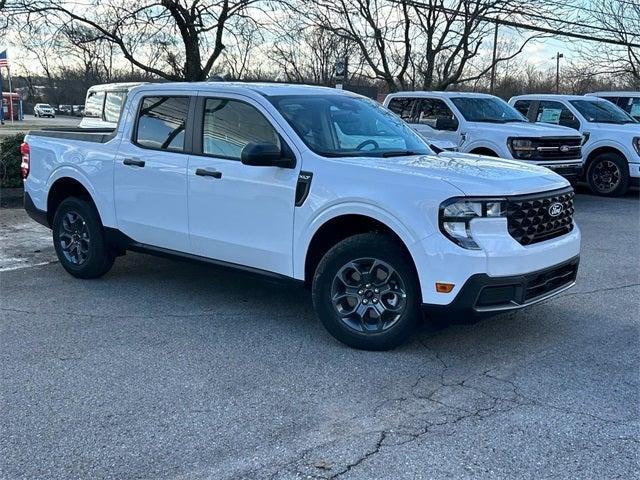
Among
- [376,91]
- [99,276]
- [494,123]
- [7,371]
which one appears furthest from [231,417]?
[376,91]

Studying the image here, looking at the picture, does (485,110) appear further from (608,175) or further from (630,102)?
(630,102)

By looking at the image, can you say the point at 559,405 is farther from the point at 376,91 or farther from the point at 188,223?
the point at 376,91

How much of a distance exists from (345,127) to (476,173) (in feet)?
4.23

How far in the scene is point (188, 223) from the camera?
5.68 meters

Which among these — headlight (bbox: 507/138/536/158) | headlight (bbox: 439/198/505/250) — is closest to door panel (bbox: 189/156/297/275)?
headlight (bbox: 439/198/505/250)

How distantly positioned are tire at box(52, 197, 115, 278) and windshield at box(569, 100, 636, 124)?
10.9 metres

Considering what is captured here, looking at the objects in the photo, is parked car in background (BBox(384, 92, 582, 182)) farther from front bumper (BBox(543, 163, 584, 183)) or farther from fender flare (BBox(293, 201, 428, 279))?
fender flare (BBox(293, 201, 428, 279))

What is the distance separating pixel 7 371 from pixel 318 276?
7.11ft

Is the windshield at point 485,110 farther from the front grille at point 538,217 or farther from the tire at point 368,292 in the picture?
the tire at point 368,292

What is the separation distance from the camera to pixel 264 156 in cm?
491

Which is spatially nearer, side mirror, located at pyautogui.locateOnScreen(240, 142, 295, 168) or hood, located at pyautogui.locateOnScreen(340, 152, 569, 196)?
hood, located at pyautogui.locateOnScreen(340, 152, 569, 196)

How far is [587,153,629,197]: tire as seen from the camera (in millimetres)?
13273

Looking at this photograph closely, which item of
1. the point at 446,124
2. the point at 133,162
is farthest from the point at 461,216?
the point at 446,124

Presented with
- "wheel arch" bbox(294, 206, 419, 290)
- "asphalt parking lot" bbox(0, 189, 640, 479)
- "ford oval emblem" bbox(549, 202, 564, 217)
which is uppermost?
"ford oval emblem" bbox(549, 202, 564, 217)
